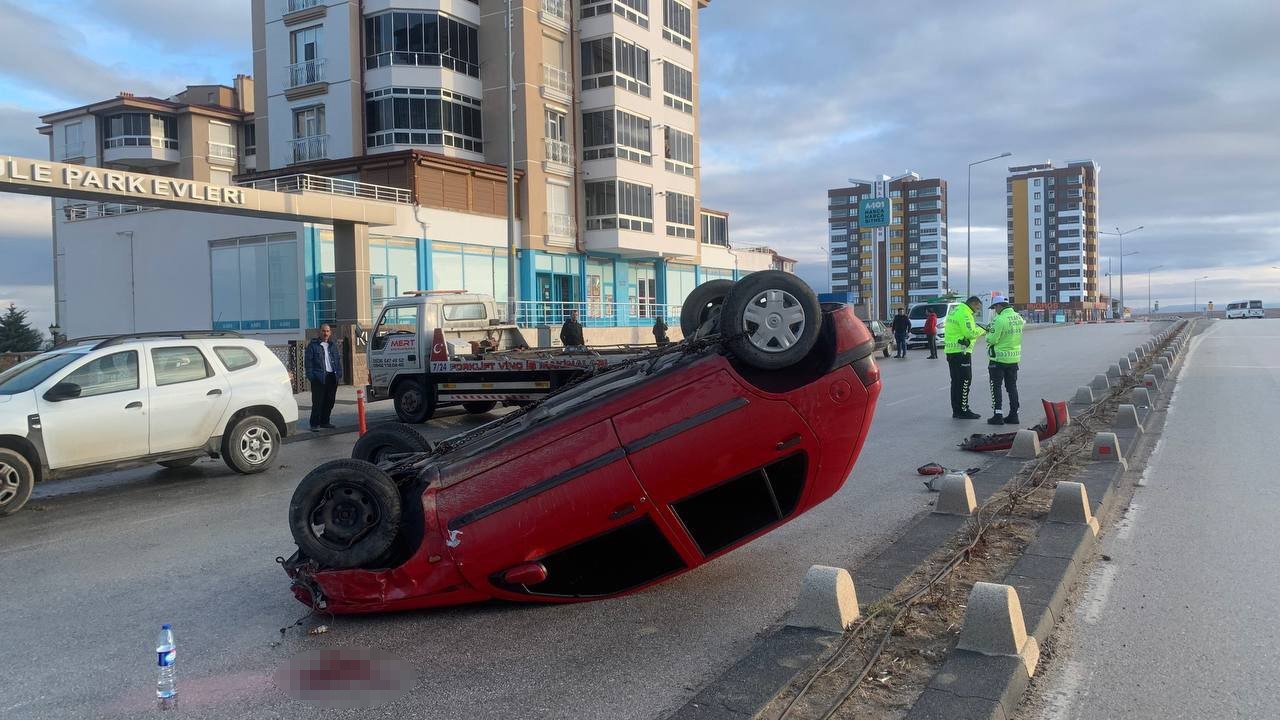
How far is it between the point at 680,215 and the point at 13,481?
37622 millimetres

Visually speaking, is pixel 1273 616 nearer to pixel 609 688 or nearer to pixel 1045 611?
pixel 1045 611

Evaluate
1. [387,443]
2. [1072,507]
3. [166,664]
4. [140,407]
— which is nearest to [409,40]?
[140,407]

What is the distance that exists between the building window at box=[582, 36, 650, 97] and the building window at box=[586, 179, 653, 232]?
14.5 ft

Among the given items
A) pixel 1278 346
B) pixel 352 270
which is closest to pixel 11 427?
pixel 352 270

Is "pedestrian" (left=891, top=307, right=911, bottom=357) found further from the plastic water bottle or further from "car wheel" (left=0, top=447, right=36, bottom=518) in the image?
the plastic water bottle

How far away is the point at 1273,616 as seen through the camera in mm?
4992

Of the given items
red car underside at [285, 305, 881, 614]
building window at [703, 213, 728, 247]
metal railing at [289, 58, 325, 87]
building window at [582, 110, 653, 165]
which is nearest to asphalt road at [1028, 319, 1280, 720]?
red car underside at [285, 305, 881, 614]

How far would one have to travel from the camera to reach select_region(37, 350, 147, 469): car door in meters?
8.87

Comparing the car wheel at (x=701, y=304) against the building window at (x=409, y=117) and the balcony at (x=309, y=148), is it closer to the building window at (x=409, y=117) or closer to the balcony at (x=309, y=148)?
the building window at (x=409, y=117)

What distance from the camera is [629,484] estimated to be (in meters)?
4.75

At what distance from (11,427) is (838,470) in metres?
7.87

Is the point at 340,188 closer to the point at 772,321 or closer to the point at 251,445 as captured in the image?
the point at 251,445

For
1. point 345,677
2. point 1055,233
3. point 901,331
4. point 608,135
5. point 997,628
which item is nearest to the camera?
point 997,628

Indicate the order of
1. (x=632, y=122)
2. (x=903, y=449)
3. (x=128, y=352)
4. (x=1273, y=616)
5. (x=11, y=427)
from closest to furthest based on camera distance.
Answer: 1. (x=1273, y=616)
2. (x=11, y=427)
3. (x=128, y=352)
4. (x=903, y=449)
5. (x=632, y=122)
